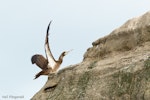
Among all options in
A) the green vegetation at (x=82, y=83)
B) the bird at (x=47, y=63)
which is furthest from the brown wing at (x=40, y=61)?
the green vegetation at (x=82, y=83)

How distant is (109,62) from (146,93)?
3732 mm

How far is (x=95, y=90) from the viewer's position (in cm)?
2261

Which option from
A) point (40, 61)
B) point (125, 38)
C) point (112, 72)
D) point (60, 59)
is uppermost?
point (40, 61)

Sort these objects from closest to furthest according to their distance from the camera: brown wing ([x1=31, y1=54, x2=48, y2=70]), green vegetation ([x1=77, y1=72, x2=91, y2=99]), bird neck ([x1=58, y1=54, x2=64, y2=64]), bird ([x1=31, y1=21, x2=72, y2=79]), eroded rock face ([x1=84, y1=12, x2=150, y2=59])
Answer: green vegetation ([x1=77, y1=72, x2=91, y2=99]), eroded rock face ([x1=84, y1=12, x2=150, y2=59]), bird ([x1=31, y1=21, x2=72, y2=79]), brown wing ([x1=31, y1=54, x2=48, y2=70]), bird neck ([x1=58, y1=54, x2=64, y2=64])

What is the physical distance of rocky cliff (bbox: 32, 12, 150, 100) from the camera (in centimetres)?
2142

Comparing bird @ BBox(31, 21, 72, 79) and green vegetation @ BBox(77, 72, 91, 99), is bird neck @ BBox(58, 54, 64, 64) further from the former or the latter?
green vegetation @ BBox(77, 72, 91, 99)

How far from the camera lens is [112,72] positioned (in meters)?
22.6

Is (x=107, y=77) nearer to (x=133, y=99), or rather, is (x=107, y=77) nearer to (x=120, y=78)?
(x=120, y=78)

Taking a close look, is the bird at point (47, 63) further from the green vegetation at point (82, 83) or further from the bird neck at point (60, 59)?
the green vegetation at point (82, 83)

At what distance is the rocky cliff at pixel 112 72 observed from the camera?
2142cm

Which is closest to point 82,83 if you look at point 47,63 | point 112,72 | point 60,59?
point 112,72

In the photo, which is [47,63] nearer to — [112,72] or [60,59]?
[60,59]

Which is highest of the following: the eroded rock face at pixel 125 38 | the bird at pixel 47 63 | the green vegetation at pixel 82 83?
the bird at pixel 47 63

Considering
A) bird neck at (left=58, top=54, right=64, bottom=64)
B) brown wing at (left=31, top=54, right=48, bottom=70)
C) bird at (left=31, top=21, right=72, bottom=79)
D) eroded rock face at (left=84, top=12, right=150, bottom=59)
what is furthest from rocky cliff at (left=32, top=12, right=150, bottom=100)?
bird neck at (left=58, top=54, right=64, bottom=64)
